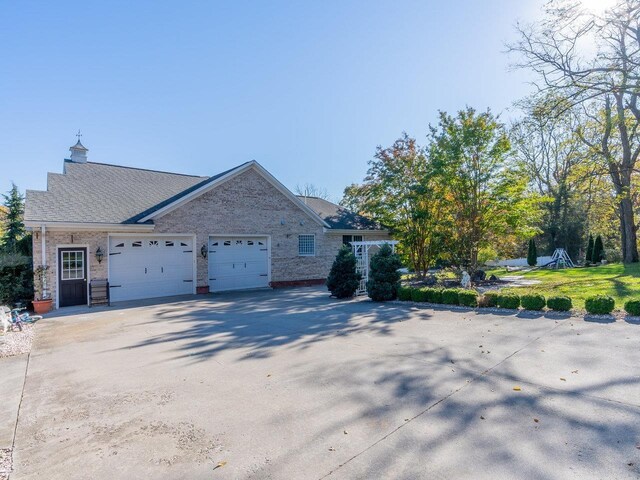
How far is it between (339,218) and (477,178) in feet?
28.7

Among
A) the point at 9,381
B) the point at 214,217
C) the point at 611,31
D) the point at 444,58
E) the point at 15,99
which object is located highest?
the point at 611,31

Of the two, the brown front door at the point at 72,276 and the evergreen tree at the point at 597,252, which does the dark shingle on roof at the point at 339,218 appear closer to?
the brown front door at the point at 72,276

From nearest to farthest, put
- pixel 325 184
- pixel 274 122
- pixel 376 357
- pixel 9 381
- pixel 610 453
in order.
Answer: pixel 610 453 → pixel 9 381 → pixel 376 357 → pixel 274 122 → pixel 325 184

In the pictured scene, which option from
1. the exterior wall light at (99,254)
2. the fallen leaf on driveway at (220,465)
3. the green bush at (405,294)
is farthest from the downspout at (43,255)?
the fallen leaf on driveway at (220,465)

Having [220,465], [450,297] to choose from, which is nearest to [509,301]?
[450,297]

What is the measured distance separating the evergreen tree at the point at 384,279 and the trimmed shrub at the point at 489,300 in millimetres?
2821

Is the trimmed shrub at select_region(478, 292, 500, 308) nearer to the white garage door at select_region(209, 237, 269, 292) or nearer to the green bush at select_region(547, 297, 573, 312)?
the green bush at select_region(547, 297, 573, 312)

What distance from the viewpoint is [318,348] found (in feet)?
22.0

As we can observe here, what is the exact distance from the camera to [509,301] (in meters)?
9.49

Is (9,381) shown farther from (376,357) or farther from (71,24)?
(71,24)

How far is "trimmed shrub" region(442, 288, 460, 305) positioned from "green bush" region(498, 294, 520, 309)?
1166mm

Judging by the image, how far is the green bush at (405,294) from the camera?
11.6m

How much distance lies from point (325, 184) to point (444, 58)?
39221 millimetres

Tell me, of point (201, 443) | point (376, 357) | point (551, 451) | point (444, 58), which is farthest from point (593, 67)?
point (201, 443)
